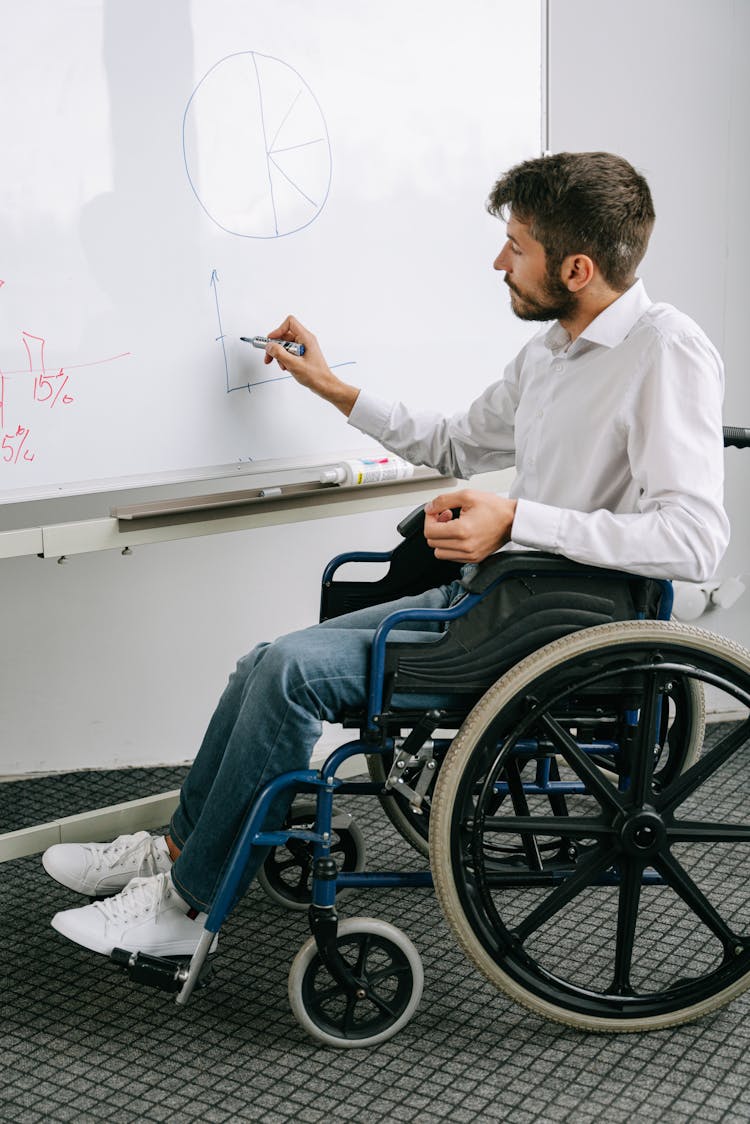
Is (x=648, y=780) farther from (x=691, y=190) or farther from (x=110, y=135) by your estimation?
(x=691, y=190)

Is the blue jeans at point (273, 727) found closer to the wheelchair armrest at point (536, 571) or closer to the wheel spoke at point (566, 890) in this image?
the wheelchair armrest at point (536, 571)

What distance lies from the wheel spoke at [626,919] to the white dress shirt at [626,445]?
38 cm

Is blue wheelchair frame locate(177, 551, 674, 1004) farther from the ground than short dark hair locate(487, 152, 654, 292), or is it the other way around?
short dark hair locate(487, 152, 654, 292)

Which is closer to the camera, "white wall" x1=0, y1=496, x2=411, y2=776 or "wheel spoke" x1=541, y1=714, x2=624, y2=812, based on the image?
"wheel spoke" x1=541, y1=714, x2=624, y2=812

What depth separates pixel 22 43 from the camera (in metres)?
1.66

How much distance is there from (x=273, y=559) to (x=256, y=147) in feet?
3.37

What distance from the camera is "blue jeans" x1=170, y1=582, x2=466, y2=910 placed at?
156 cm

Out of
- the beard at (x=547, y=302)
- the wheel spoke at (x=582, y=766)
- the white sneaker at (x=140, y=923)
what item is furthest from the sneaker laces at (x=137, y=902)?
the beard at (x=547, y=302)

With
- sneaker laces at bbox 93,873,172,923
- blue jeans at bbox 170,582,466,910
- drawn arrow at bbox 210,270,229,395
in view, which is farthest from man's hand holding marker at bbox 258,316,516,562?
sneaker laces at bbox 93,873,172,923

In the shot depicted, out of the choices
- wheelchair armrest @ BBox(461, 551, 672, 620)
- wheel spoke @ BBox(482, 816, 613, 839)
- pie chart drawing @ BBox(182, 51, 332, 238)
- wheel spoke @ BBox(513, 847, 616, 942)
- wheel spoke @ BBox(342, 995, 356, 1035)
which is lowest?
wheel spoke @ BBox(342, 995, 356, 1035)

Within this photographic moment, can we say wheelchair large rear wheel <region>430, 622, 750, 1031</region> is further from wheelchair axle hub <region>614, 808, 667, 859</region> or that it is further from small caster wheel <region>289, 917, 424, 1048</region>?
small caster wheel <region>289, 917, 424, 1048</region>

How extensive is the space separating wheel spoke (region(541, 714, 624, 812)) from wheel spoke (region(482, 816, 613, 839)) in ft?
0.09

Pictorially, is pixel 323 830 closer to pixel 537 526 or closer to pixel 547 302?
pixel 537 526

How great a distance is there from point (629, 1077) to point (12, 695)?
4.87ft
